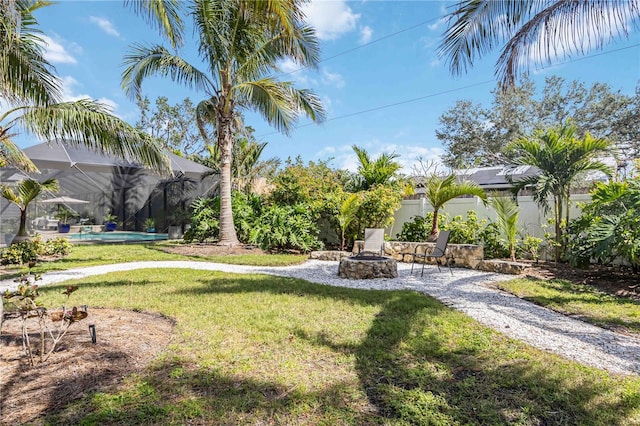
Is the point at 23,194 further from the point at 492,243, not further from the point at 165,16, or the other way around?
the point at 492,243

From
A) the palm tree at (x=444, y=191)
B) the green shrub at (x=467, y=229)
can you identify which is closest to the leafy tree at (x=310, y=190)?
the palm tree at (x=444, y=191)

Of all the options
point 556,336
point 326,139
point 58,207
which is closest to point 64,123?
point 556,336

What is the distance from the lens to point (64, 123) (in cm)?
651

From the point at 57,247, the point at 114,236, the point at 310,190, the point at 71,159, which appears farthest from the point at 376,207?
Result: the point at 114,236

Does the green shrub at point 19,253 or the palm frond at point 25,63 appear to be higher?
the palm frond at point 25,63

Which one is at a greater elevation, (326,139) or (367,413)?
(326,139)

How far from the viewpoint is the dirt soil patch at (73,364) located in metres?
2.41

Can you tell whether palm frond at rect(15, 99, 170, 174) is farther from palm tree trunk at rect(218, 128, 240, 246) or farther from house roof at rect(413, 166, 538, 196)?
house roof at rect(413, 166, 538, 196)

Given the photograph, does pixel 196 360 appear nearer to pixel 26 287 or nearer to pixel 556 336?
pixel 26 287

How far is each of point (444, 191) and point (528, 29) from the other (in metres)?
4.46

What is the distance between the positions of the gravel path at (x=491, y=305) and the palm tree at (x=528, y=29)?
3.27 m

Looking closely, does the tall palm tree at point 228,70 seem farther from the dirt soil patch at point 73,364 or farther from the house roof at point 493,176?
the dirt soil patch at point 73,364

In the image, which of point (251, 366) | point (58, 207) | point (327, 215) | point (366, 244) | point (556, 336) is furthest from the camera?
point (58, 207)

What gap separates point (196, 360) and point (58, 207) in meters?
18.6
